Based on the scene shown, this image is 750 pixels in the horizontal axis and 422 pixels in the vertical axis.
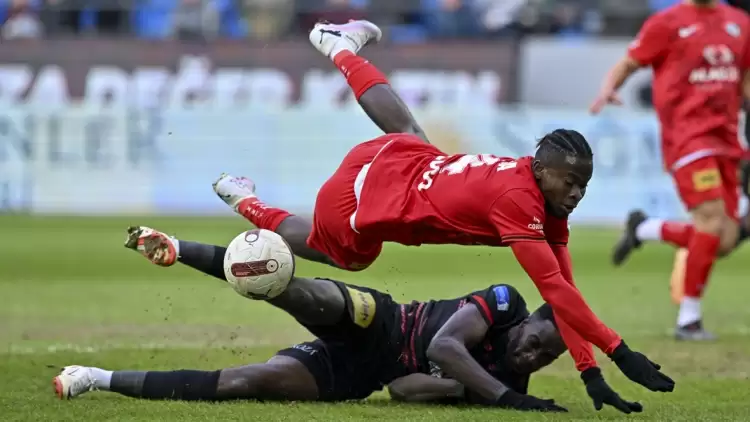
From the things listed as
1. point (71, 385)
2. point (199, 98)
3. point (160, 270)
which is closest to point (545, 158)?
point (71, 385)

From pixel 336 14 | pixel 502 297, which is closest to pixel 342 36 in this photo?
pixel 502 297

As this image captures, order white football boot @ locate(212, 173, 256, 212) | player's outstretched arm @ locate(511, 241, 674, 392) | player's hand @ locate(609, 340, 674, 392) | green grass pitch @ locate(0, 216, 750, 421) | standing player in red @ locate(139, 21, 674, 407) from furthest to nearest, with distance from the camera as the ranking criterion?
white football boot @ locate(212, 173, 256, 212)
green grass pitch @ locate(0, 216, 750, 421)
standing player in red @ locate(139, 21, 674, 407)
player's outstretched arm @ locate(511, 241, 674, 392)
player's hand @ locate(609, 340, 674, 392)

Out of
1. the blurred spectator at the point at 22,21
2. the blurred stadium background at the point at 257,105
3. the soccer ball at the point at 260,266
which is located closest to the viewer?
the soccer ball at the point at 260,266

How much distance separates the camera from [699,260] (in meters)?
9.51

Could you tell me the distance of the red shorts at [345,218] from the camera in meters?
6.90

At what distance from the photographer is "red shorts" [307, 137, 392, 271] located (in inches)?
272

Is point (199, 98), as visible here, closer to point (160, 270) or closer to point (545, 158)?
point (160, 270)

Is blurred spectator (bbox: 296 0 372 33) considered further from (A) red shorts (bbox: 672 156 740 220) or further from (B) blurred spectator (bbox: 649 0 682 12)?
(A) red shorts (bbox: 672 156 740 220)

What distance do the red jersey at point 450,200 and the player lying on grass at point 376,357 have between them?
390mm

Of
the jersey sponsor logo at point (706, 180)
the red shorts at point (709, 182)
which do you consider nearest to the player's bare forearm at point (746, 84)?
the red shorts at point (709, 182)

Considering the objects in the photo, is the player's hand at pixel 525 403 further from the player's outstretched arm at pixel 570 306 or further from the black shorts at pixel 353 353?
the black shorts at pixel 353 353

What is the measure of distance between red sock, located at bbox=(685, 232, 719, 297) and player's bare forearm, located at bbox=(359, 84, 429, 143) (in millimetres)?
2993

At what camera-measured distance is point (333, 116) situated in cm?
2088

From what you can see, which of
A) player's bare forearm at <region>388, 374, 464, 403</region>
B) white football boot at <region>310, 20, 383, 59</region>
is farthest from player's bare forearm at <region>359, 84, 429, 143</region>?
player's bare forearm at <region>388, 374, 464, 403</region>
